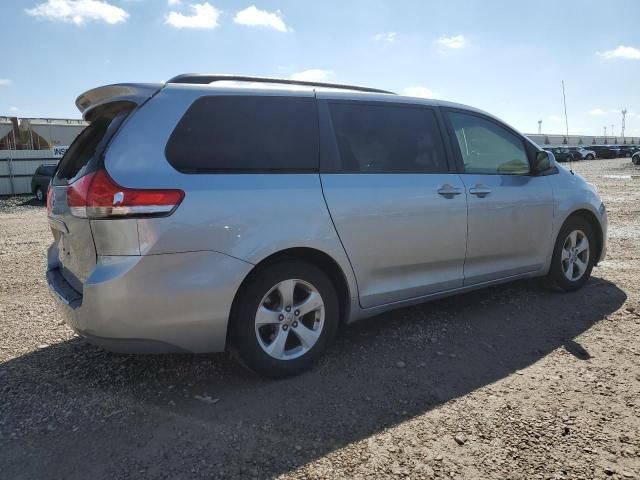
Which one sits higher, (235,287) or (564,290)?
(235,287)

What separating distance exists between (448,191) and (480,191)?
15.4 inches

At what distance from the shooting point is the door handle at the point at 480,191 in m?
4.19

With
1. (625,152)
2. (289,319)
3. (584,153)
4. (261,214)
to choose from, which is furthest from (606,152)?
(261,214)

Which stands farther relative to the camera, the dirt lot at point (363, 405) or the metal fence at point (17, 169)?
the metal fence at point (17, 169)

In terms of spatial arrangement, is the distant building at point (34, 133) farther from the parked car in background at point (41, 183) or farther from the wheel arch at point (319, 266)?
the wheel arch at point (319, 266)

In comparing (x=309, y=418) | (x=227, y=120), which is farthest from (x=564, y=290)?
(x=227, y=120)

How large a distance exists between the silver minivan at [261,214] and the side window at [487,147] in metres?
0.03

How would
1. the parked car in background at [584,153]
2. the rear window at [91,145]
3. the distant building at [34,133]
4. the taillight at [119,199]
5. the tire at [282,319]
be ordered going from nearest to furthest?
the taillight at [119,199] < the rear window at [91,145] < the tire at [282,319] < the distant building at [34,133] < the parked car in background at [584,153]

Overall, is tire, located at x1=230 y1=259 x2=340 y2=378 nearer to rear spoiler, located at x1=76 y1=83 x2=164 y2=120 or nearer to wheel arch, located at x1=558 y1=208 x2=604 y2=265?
rear spoiler, located at x1=76 y1=83 x2=164 y2=120

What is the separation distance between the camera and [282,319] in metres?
3.28

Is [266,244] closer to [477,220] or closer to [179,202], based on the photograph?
[179,202]

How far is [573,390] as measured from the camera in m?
3.17

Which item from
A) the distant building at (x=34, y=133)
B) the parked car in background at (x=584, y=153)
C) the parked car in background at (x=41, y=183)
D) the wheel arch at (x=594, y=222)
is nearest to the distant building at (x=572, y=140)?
the parked car in background at (x=584, y=153)

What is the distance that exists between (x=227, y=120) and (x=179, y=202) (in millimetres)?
654
